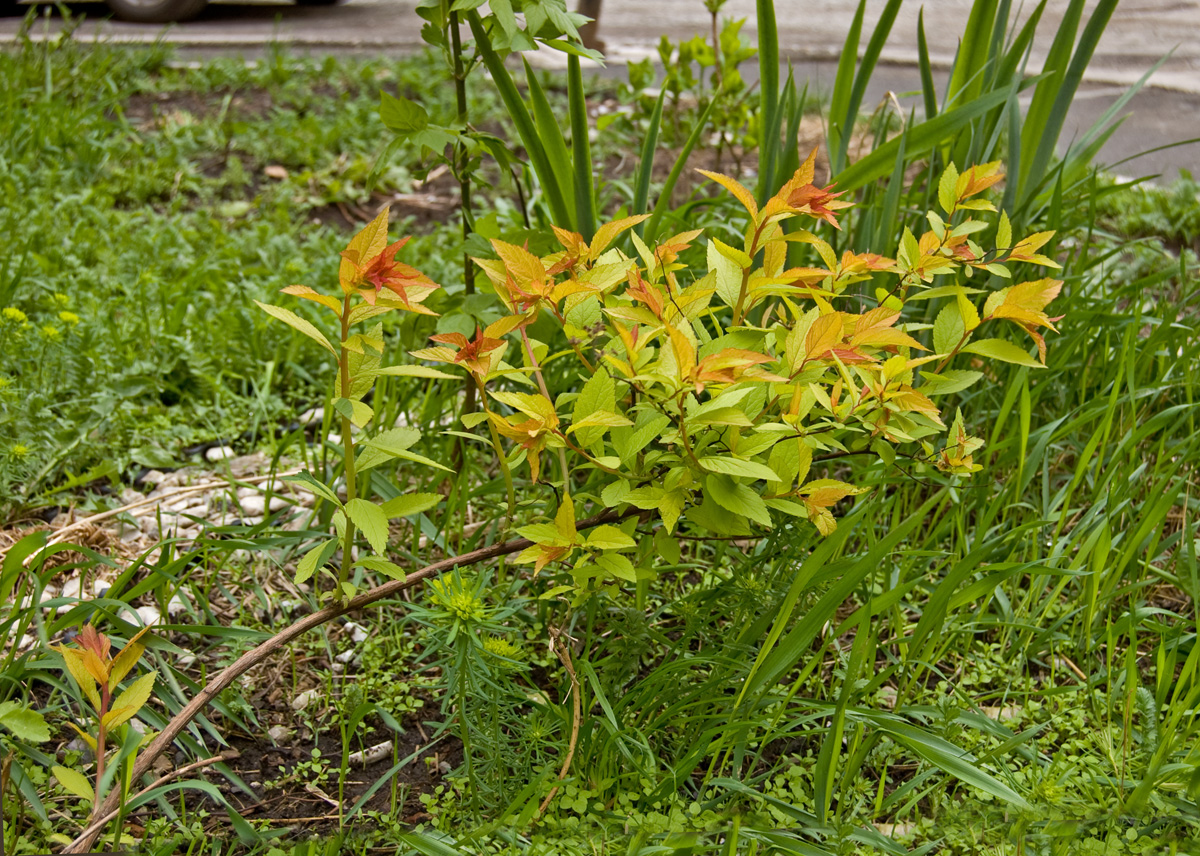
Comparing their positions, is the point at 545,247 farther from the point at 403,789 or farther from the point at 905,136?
the point at 403,789

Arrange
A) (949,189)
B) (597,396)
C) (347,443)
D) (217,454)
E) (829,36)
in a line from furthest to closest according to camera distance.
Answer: (829,36) → (217,454) → (949,189) → (347,443) → (597,396)

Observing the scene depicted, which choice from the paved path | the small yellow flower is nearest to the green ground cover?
the small yellow flower

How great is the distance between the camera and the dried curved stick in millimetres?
1318

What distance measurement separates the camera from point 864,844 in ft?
4.55

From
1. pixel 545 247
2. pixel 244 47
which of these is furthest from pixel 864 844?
pixel 244 47

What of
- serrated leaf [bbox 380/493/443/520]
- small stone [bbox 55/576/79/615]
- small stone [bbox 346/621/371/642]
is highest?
serrated leaf [bbox 380/493/443/520]

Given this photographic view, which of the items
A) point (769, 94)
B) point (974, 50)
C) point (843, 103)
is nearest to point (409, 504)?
point (769, 94)

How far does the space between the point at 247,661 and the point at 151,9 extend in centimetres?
772

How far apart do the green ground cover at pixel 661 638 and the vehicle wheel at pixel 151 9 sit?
225 inches

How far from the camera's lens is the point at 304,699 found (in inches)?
70.1

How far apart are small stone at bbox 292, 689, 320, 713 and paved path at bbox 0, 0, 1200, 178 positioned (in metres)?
4.57

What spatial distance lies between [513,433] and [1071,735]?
3.68 feet

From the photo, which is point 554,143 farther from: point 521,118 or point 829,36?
point 829,36

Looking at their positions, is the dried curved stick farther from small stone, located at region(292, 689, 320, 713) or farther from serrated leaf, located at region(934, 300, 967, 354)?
serrated leaf, located at region(934, 300, 967, 354)
